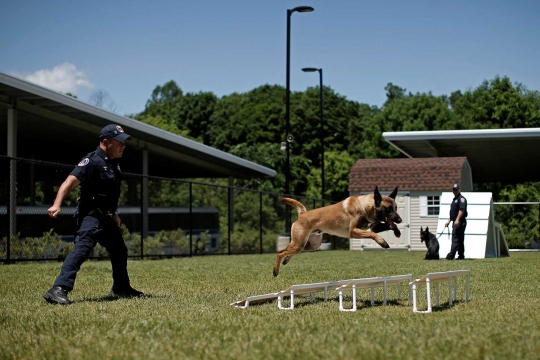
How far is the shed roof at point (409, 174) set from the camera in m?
34.2

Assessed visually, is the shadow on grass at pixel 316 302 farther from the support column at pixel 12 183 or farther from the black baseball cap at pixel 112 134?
the support column at pixel 12 183

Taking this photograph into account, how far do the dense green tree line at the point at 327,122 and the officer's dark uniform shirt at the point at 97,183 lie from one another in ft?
169

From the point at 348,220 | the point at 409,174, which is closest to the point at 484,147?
the point at 409,174

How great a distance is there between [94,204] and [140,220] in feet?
53.8

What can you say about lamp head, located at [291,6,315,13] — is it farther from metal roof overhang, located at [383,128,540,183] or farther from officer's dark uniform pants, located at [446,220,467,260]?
officer's dark uniform pants, located at [446,220,467,260]

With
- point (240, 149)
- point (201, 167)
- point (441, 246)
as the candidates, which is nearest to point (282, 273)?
point (441, 246)

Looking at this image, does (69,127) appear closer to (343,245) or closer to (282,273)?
(282,273)

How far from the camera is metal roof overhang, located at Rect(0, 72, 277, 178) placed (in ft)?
72.1

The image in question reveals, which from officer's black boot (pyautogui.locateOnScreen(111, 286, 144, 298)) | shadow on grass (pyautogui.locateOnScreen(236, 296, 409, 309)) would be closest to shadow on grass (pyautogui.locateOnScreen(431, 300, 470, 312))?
shadow on grass (pyautogui.locateOnScreen(236, 296, 409, 309))

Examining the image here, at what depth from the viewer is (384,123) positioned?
69.7 metres

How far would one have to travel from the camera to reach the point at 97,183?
855 centimetres

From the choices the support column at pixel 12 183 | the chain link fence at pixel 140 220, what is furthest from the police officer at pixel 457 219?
the support column at pixel 12 183

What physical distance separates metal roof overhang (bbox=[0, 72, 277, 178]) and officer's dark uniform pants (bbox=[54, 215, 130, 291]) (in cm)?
1192

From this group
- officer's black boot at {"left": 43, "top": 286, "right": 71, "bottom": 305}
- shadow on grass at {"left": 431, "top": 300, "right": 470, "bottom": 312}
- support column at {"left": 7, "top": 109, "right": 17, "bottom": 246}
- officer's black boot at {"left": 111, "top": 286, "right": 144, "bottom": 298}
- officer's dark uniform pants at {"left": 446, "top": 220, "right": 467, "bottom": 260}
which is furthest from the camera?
officer's dark uniform pants at {"left": 446, "top": 220, "right": 467, "bottom": 260}
